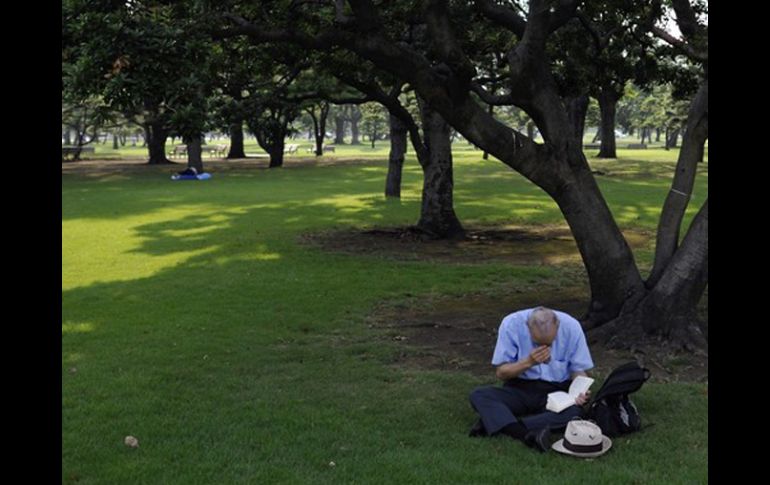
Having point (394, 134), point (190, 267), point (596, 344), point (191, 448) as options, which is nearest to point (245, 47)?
point (190, 267)

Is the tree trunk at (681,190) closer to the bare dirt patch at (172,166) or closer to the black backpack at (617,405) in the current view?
the black backpack at (617,405)

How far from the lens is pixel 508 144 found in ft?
29.5

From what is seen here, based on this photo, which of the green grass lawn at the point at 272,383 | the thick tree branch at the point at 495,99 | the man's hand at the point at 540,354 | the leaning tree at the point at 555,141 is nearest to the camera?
the green grass lawn at the point at 272,383

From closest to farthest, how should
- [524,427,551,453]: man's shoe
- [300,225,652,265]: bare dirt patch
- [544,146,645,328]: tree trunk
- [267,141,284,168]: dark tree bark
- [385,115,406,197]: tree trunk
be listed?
1. [524,427,551,453]: man's shoe
2. [544,146,645,328]: tree trunk
3. [300,225,652,265]: bare dirt patch
4. [385,115,406,197]: tree trunk
5. [267,141,284,168]: dark tree bark

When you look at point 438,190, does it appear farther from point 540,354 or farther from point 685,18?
point 540,354

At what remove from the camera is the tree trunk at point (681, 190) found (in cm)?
909

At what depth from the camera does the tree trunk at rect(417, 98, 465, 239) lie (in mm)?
17594

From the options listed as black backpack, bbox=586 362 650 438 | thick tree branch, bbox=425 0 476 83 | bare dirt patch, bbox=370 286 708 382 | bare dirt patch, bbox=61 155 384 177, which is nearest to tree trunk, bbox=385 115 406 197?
bare dirt patch, bbox=370 286 708 382

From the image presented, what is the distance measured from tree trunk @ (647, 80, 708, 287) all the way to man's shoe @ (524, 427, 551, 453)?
379 centimetres

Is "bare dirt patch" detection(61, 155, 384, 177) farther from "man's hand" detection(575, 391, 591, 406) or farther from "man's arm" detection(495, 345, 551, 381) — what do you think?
"man's hand" detection(575, 391, 591, 406)

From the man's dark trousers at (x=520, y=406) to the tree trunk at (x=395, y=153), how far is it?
663 inches

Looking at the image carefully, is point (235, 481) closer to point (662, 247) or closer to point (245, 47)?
point (662, 247)

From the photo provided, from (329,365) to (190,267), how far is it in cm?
688

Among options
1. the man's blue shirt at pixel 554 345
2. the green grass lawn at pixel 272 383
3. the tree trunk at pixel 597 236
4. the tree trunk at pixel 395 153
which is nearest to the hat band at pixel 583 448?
the green grass lawn at pixel 272 383
